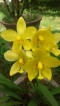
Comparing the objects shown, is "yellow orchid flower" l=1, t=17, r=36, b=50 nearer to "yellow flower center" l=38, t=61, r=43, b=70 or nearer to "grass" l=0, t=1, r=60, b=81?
"yellow flower center" l=38, t=61, r=43, b=70

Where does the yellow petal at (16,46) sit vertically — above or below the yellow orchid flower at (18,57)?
above

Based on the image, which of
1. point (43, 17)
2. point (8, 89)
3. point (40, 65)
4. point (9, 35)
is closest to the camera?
point (40, 65)

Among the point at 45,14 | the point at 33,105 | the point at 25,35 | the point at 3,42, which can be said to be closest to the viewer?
the point at 25,35

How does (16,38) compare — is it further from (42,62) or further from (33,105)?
(33,105)

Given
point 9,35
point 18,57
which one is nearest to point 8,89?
point 18,57

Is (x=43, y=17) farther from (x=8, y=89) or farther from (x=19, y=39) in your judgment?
(x=19, y=39)

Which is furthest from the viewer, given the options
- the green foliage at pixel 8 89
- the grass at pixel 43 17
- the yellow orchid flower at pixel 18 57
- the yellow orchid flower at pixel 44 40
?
the grass at pixel 43 17

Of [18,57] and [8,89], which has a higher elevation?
[18,57]

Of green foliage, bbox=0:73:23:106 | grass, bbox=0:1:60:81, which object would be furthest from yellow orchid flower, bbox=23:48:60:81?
grass, bbox=0:1:60:81

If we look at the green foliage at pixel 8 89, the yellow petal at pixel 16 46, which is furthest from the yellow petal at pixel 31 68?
the green foliage at pixel 8 89

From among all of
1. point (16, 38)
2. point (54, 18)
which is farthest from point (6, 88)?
point (54, 18)

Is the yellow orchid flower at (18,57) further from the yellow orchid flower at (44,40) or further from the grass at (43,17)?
the grass at (43,17)
